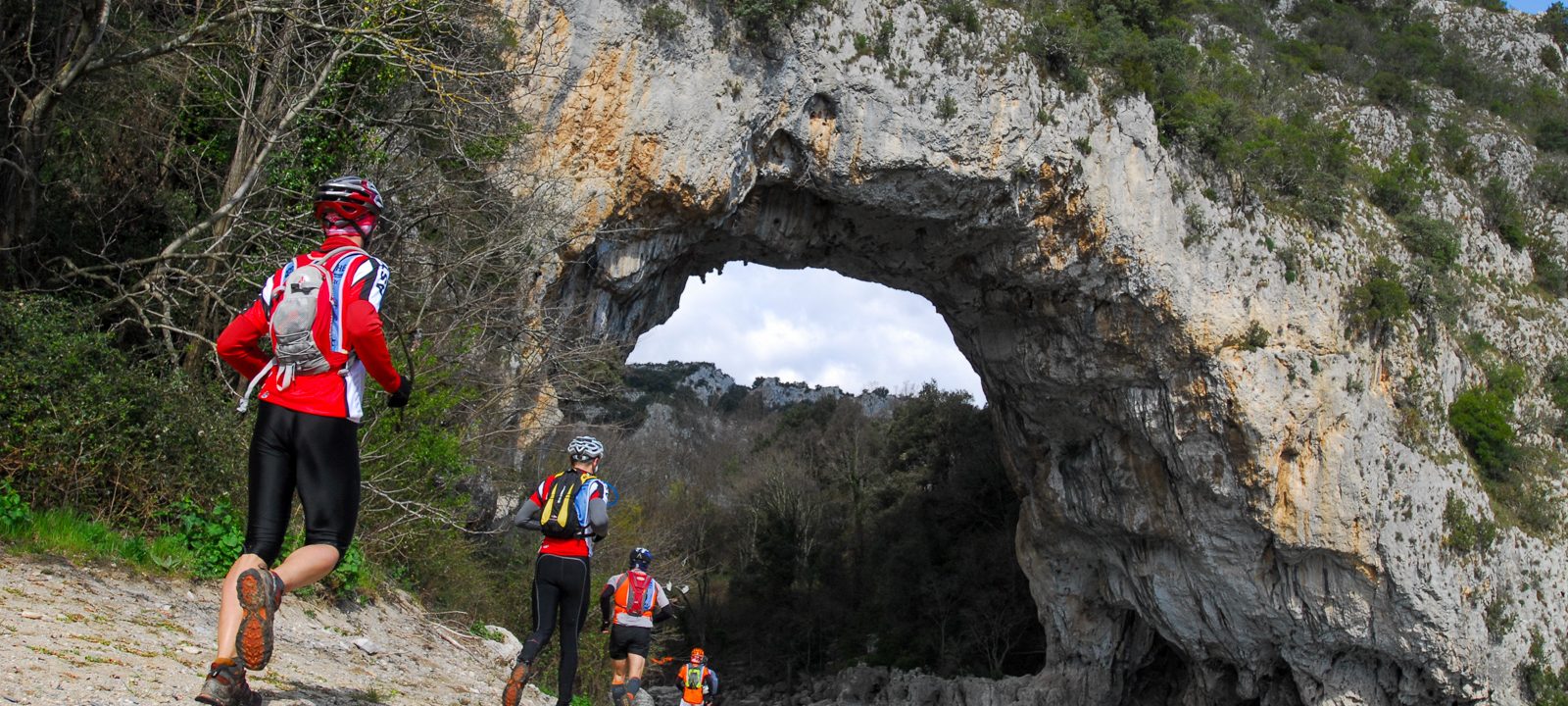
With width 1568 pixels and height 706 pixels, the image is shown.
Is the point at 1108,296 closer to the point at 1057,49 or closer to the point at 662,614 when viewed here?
the point at 1057,49

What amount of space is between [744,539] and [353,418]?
2908 cm

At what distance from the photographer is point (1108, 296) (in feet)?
46.7

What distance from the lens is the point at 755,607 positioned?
97.9ft

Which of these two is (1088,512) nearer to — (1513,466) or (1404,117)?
(1513,466)

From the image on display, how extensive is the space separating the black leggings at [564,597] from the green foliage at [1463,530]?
1332cm

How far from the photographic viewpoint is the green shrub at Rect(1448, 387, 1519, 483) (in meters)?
15.5

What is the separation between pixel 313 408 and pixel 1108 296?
485 inches

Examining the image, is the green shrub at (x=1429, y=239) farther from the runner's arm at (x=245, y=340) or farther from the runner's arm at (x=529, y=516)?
the runner's arm at (x=245, y=340)

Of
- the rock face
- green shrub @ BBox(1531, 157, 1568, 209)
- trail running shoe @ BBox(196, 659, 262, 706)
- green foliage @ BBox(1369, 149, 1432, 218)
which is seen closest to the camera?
trail running shoe @ BBox(196, 659, 262, 706)

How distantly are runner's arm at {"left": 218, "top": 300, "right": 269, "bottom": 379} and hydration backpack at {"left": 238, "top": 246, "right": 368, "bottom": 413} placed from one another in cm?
8

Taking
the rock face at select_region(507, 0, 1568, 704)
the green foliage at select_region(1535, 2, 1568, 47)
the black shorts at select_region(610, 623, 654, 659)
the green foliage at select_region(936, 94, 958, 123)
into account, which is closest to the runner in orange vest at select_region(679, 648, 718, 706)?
the black shorts at select_region(610, 623, 654, 659)

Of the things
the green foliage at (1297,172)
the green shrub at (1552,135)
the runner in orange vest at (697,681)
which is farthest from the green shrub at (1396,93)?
the runner in orange vest at (697,681)

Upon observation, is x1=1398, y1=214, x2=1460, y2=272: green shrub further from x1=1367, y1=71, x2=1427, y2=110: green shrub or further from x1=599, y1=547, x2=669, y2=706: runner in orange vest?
x1=599, y1=547, x2=669, y2=706: runner in orange vest

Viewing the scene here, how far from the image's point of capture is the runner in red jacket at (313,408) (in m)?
3.20
